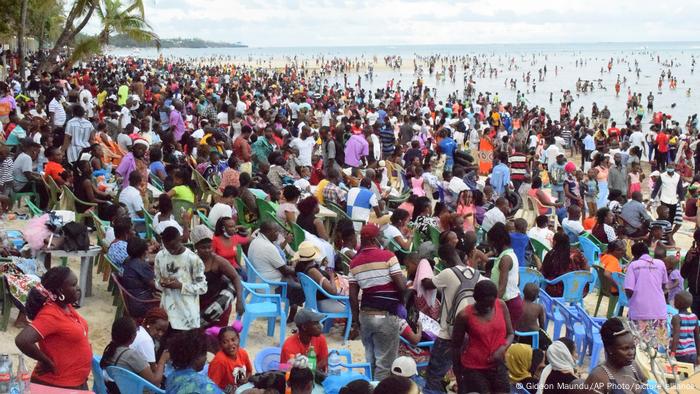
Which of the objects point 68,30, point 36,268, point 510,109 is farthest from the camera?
point 510,109

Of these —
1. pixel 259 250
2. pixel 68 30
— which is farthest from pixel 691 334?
pixel 68 30

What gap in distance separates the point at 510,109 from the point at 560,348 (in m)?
26.1

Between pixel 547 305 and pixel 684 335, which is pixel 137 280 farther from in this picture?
pixel 684 335

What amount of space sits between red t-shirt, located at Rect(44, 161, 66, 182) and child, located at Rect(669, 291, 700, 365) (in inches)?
273

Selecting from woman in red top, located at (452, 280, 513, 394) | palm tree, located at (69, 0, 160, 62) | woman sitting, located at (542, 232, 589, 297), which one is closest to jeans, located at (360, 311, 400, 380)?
woman in red top, located at (452, 280, 513, 394)

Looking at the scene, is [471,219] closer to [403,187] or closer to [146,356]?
[403,187]

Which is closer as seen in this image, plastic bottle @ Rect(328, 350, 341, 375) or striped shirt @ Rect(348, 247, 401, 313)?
plastic bottle @ Rect(328, 350, 341, 375)

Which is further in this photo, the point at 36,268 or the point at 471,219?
the point at 471,219

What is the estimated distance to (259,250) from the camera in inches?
283

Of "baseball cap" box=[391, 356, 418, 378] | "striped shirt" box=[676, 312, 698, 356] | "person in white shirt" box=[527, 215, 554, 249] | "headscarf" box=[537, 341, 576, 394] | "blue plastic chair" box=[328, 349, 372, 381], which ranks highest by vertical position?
"headscarf" box=[537, 341, 576, 394]

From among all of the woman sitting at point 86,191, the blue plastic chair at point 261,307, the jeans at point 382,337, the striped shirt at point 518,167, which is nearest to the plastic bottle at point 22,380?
the jeans at point 382,337

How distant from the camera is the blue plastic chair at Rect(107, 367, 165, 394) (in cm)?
470

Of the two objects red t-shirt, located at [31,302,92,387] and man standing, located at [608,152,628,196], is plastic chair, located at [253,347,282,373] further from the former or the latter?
man standing, located at [608,152,628,196]

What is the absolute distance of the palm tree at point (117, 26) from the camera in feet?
76.3
